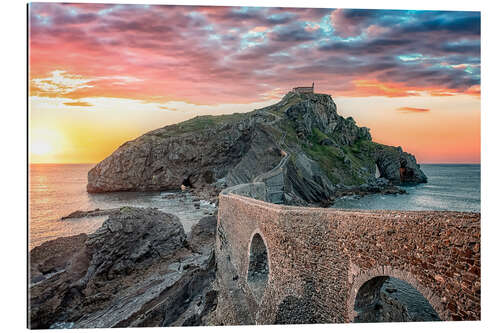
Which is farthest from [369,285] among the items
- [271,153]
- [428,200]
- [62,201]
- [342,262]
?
[428,200]

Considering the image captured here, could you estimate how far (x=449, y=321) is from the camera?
558cm

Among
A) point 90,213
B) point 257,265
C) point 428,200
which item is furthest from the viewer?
point 428,200

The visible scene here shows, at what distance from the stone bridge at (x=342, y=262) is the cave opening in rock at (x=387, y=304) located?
7 centimetres

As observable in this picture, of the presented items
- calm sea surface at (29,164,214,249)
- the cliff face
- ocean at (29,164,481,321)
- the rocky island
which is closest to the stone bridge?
the rocky island

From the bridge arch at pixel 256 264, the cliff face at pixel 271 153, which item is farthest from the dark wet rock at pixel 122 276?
the cliff face at pixel 271 153

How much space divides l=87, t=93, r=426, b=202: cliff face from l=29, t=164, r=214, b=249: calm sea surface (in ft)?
28.5

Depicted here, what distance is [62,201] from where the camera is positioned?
11.8m

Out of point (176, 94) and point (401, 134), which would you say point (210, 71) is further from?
point (401, 134)

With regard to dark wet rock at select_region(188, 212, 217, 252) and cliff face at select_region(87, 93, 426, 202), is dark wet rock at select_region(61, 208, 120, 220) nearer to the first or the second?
dark wet rock at select_region(188, 212, 217, 252)

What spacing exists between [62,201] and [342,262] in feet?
34.2

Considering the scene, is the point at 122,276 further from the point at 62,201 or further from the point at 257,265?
the point at 257,265

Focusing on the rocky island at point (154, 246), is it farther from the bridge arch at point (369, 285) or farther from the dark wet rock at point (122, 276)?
the bridge arch at point (369, 285)

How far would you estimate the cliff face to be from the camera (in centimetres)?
3662
